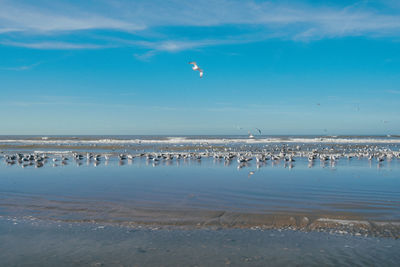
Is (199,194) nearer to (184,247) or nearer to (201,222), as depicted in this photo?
(201,222)

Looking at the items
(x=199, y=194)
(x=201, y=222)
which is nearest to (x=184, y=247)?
(x=201, y=222)

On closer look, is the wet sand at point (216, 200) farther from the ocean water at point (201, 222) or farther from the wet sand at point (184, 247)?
the wet sand at point (184, 247)

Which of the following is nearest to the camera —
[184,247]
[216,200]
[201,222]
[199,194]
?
[184,247]

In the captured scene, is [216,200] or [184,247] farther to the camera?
[216,200]

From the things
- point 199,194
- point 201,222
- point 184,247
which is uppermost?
point 199,194

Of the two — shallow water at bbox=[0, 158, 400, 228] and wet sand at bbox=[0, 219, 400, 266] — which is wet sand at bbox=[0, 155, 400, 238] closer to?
shallow water at bbox=[0, 158, 400, 228]

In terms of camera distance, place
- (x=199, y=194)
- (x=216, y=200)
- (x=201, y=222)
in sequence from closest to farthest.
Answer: (x=201, y=222)
(x=216, y=200)
(x=199, y=194)

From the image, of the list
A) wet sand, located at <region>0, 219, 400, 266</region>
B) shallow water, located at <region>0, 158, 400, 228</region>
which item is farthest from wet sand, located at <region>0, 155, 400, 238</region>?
wet sand, located at <region>0, 219, 400, 266</region>

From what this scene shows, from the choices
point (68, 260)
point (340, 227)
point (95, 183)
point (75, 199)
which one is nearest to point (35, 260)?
point (68, 260)

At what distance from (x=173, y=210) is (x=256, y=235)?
3.58 metres

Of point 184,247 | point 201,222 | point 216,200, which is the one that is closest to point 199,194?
point 216,200

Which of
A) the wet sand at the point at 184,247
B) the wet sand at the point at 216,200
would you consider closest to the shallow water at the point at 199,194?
the wet sand at the point at 216,200

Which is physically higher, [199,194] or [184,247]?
[199,194]

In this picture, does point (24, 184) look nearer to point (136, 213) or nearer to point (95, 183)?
point (95, 183)
